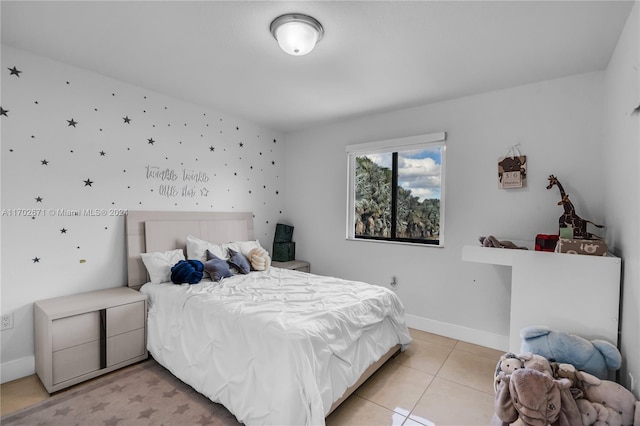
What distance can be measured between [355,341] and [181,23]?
248 cm

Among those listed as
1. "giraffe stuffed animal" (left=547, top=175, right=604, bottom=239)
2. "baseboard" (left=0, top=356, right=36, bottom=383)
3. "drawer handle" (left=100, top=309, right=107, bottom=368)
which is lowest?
"baseboard" (left=0, top=356, right=36, bottom=383)

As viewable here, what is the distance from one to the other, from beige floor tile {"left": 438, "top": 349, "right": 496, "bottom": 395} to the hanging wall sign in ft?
5.43

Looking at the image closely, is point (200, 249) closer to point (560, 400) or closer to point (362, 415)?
point (362, 415)

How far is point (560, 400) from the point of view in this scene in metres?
1.45

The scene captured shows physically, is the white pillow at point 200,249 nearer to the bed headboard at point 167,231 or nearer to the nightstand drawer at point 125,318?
the bed headboard at point 167,231

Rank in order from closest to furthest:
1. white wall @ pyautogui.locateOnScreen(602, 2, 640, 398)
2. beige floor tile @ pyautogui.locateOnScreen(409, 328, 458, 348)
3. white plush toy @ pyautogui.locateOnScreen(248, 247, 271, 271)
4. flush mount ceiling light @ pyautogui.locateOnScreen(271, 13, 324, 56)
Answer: white wall @ pyautogui.locateOnScreen(602, 2, 640, 398)
flush mount ceiling light @ pyautogui.locateOnScreen(271, 13, 324, 56)
beige floor tile @ pyautogui.locateOnScreen(409, 328, 458, 348)
white plush toy @ pyautogui.locateOnScreen(248, 247, 271, 271)

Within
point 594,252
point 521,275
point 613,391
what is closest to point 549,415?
point 613,391

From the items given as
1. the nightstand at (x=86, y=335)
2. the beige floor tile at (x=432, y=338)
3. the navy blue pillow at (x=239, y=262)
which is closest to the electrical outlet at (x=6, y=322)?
the nightstand at (x=86, y=335)

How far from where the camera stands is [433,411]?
2.07m

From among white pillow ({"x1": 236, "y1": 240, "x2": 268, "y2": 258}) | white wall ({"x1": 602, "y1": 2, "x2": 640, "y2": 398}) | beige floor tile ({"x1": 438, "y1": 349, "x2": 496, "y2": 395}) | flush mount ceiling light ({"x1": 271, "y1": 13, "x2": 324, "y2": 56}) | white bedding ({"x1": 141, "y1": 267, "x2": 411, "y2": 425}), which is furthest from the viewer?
white pillow ({"x1": 236, "y1": 240, "x2": 268, "y2": 258})

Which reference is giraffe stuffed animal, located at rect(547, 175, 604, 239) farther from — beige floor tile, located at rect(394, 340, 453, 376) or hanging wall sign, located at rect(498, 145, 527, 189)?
beige floor tile, located at rect(394, 340, 453, 376)

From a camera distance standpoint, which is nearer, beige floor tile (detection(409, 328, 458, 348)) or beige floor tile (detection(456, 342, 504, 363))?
beige floor tile (detection(456, 342, 504, 363))

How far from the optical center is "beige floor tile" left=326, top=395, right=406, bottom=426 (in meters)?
1.95

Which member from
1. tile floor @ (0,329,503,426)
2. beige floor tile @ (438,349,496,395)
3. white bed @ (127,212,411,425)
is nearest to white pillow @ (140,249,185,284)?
white bed @ (127,212,411,425)
